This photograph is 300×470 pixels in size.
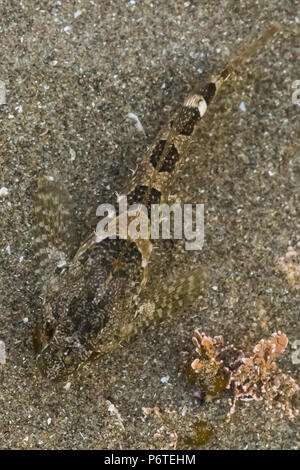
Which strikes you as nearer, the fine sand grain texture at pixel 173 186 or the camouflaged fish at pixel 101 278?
the camouflaged fish at pixel 101 278

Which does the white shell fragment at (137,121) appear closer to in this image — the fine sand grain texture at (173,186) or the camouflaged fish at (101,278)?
the fine sand grain texture at (173,186)

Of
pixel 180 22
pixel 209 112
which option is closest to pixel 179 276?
pixel 209 112

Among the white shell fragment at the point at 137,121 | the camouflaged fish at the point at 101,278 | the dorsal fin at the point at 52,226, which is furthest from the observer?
the white shell fragment at the point at 137,121

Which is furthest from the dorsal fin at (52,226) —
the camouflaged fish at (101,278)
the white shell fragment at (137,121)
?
the white shell fragment at (137,121)

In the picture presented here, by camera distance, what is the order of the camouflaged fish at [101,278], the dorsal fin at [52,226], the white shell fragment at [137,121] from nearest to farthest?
the camouflaged fish at [101,278], the dorsal fin at [52,226], the white shell fragment at [137,121]

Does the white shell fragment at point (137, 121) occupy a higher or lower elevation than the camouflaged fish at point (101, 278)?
higher

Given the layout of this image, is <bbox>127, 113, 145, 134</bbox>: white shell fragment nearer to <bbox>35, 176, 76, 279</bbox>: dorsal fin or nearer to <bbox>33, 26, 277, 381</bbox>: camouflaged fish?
<bbox>33, 26, 277, 381</bbox>: camouflaged fish

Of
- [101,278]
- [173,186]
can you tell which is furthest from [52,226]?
[173,186]

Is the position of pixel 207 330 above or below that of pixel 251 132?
below
